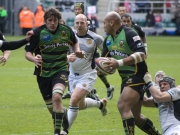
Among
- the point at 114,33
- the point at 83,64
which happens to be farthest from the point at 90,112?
the point at 114,33

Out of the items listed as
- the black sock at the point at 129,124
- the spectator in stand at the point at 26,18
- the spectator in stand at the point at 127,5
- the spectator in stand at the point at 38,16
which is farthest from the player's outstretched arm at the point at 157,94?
the spectator in stand at the point at 127,5

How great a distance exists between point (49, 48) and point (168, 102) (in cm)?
229

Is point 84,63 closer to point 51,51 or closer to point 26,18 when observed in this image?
point 51,51

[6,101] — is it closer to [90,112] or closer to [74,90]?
[90,112]

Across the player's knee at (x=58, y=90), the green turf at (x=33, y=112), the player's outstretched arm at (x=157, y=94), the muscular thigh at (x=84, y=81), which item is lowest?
the green turf at (x=33, y=112)

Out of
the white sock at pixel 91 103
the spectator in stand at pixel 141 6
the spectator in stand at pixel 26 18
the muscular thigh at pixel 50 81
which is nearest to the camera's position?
the muscular thigh at pixel 50 81

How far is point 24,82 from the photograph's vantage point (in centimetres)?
1862

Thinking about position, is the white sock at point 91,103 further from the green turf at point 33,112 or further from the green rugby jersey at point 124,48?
the green rugby jersey at point 124,48

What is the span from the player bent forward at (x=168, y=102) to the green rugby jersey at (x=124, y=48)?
0.40m

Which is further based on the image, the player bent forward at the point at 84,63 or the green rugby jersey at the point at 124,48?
the player bent forward at the point at 84,63

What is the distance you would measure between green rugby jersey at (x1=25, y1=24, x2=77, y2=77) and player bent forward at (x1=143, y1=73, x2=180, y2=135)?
1856 millimetres

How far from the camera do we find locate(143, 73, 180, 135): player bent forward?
8.60m

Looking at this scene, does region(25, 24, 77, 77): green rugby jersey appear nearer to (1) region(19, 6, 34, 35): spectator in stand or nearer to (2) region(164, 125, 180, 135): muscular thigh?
(2) region(164, 125, 180, 135): muscular thigh

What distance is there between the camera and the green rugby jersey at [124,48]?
8930mm
